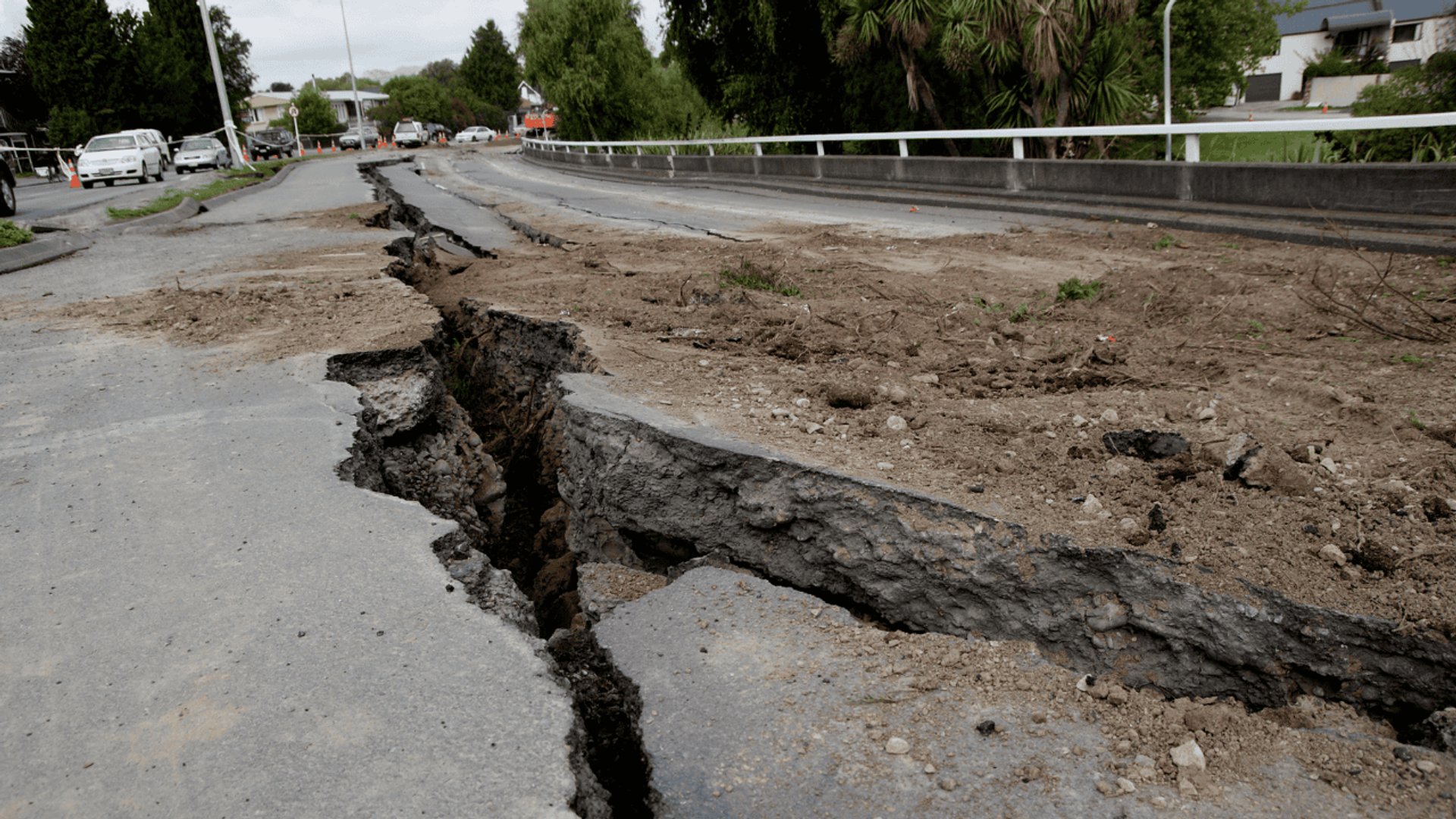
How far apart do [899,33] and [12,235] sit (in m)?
Result: 12.3

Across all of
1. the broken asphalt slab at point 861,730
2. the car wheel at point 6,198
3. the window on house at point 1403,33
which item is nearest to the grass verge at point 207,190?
the car wheel at point 6,198

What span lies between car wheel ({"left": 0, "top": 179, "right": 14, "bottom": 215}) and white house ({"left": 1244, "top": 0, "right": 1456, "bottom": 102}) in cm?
3949

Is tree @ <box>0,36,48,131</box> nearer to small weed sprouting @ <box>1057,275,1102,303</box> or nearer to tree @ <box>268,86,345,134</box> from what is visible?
tree @ <box>268,86,345,134</box>

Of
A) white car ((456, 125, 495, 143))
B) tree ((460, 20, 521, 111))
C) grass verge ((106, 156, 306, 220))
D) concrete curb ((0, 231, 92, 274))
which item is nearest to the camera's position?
concrete curb ((0, 231, 92, 274))

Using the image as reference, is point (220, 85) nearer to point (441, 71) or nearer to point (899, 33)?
point (899, 33)

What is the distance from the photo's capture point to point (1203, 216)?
29.2ft

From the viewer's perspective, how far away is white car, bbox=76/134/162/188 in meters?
26.2

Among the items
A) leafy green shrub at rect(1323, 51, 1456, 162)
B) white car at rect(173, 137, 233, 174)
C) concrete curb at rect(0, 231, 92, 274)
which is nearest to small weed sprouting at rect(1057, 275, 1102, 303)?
leafy green shrub at rect(1323, 51, 1456, 162)

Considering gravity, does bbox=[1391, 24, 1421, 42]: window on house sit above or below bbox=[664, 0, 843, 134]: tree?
above

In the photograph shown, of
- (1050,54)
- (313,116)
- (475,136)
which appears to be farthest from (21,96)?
(1050,54)

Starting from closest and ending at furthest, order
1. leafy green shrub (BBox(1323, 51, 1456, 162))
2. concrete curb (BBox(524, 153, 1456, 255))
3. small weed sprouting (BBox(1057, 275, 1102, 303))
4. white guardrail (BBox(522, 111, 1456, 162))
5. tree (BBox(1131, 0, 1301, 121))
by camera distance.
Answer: small weed sprouting (BBox(1057, 275, 1102, 303)) < concrete curb (BBox(524, 153, 1456, 255)) < white guardrail (BBox(522, 111, 1456, 162)) < leafy green shrub (BBox(1323, 51, 1456, 162)) < tree (BBox(1131, 0, 1301, 121))

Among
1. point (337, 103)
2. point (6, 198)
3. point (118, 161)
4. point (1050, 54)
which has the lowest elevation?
point (6, 198)

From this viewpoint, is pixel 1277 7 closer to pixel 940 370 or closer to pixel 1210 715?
pixel 940 370

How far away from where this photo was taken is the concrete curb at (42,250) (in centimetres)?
1020
